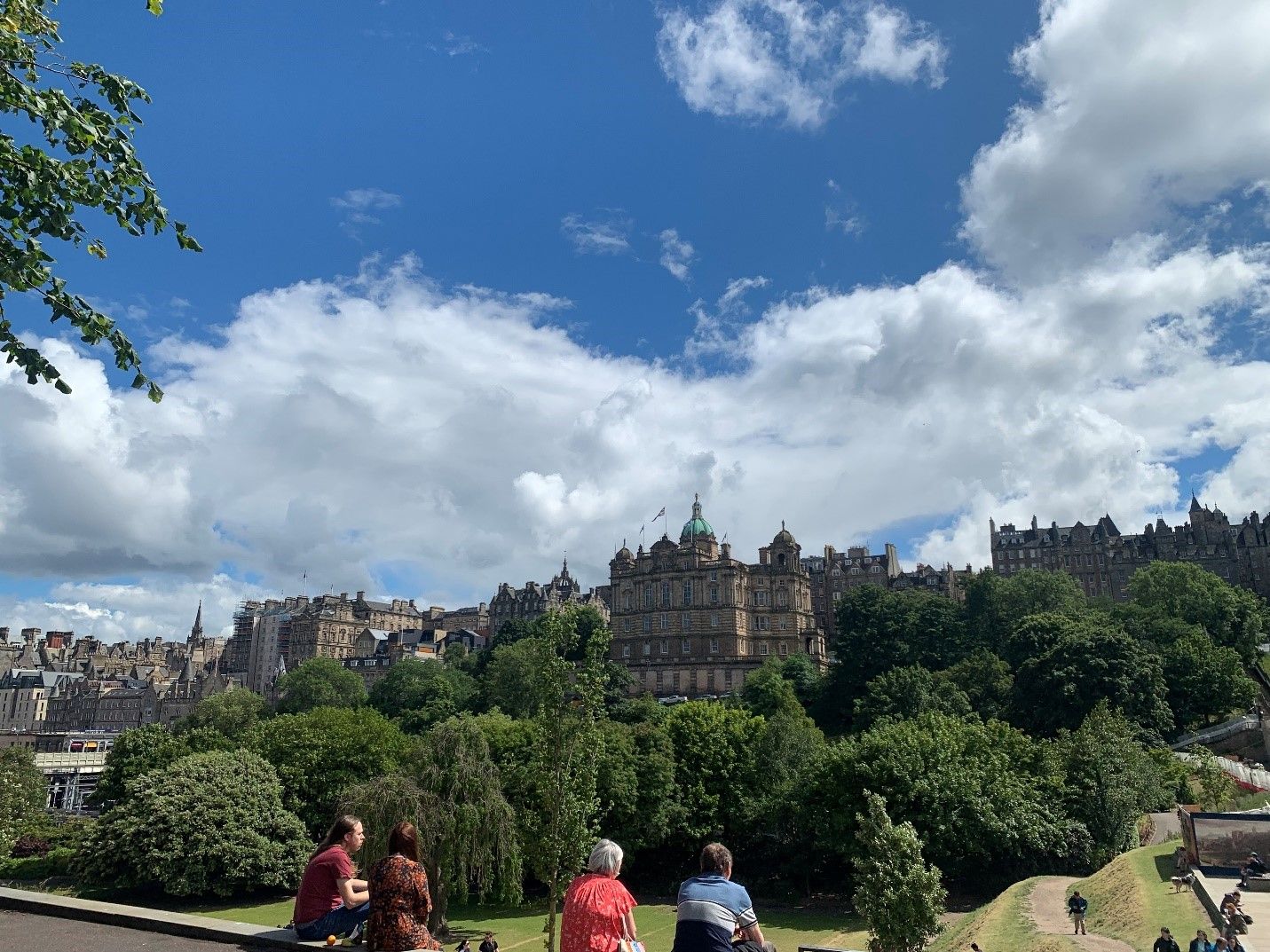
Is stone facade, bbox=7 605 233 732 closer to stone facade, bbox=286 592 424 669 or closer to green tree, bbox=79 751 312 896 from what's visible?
stone facade, bbox=286 592 424 669

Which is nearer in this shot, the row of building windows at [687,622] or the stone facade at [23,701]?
the row of building windows at [687,622]

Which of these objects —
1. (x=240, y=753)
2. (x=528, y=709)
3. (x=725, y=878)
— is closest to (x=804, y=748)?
(x=240, y=753)

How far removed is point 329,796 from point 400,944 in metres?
42.4

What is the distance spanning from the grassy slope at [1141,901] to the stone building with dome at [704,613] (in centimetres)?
6539

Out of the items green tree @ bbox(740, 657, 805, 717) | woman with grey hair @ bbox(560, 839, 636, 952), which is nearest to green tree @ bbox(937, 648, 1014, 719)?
green tree @ bbox(740, 657, 805, 717)

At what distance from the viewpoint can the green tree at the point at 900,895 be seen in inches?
1050

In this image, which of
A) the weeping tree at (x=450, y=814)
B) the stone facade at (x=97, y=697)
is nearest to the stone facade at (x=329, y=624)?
the stone facade at (x=97, y=697)

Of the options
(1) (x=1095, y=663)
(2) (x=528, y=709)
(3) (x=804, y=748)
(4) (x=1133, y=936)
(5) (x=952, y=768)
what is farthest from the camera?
(2) (x=528, y=709)

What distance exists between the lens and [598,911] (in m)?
8.38

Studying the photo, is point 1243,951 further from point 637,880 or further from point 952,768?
point 637,880

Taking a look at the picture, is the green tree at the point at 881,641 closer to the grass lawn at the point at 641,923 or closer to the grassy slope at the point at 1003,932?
the grass lawn at the point at 641,923

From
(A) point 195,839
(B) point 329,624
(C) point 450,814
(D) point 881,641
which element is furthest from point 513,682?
(B) point 329,624

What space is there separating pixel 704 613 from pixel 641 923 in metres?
63.4

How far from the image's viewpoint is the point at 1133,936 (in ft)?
81.6
